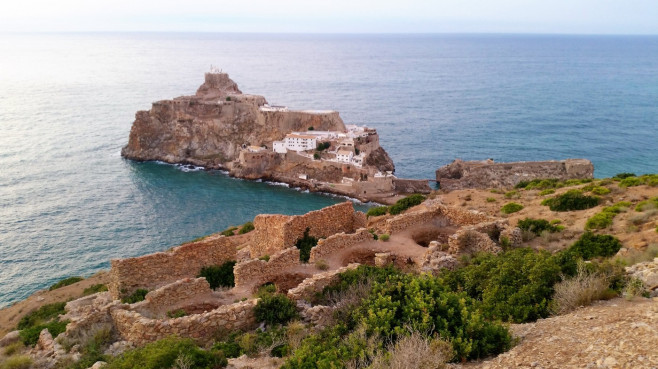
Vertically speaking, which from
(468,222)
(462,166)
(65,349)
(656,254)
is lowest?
(462,166)

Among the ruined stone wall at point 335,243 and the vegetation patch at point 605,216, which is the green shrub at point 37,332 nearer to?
the ruined stone wall at point 335,243

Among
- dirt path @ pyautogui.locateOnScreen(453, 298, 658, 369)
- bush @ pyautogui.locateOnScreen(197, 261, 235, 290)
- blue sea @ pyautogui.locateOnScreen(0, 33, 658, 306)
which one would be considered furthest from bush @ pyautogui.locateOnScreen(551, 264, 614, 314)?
blue sea @ pyautogui.locateOnScreen(0, 33, 658, 306)

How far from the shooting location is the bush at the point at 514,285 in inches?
410

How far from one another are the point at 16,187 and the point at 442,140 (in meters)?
70.1

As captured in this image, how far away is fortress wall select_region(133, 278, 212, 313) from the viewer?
1427 centimetres

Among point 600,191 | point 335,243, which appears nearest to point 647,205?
point 600,191

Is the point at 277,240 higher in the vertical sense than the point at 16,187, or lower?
higher

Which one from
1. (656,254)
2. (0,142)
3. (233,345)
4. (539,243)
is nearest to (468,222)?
(539,243)

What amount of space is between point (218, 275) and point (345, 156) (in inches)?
2221

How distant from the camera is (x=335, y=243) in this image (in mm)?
18250

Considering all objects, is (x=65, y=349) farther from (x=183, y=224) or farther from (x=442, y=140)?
(x=442, y=140)

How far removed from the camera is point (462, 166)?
6850 cm

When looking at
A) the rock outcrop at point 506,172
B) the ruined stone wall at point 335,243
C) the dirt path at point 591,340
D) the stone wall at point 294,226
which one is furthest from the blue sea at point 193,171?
the dirt path at point 591,340

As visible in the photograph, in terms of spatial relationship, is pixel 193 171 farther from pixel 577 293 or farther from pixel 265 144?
pixel 577 293
